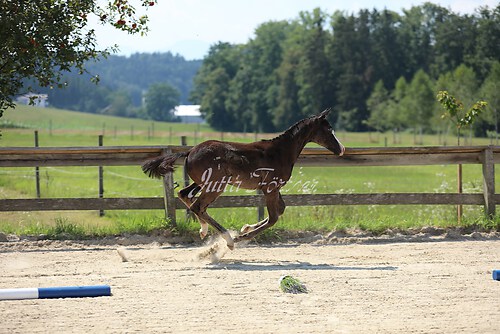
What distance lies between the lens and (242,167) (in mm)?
9875

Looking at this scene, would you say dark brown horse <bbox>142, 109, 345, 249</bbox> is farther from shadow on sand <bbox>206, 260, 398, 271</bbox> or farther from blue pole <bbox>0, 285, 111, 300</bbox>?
blue pole <bbox>0, 285, 111, 300</bbox>

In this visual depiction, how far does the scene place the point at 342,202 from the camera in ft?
39.8

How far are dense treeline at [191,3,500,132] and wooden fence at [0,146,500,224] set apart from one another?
4179cm

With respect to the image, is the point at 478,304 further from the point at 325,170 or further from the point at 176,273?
the point at 325,170

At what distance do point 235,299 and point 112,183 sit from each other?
69.7 ft

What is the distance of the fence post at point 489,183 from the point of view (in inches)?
488

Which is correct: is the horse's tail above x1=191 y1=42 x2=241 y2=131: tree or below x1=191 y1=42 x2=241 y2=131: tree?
below

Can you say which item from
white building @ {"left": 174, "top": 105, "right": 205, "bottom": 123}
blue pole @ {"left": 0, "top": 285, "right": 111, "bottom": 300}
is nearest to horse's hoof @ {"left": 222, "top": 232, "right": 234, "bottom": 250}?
blue pole @ {"left": 0, "top": 285, "right": 111, "bottom": 300}

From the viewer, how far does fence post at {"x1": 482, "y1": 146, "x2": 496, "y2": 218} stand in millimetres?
12406

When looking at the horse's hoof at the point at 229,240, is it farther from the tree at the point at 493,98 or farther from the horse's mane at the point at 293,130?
the tree at the point at 493,98

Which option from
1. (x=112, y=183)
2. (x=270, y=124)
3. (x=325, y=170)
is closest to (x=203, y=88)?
(x=270, y=124)

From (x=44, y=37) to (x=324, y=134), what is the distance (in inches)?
173

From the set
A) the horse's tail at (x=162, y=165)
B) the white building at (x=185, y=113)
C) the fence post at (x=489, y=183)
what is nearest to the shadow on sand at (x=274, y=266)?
the horse's tail at (x=162, y=165)

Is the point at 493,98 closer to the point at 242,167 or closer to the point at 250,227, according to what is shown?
the point at 250,227
